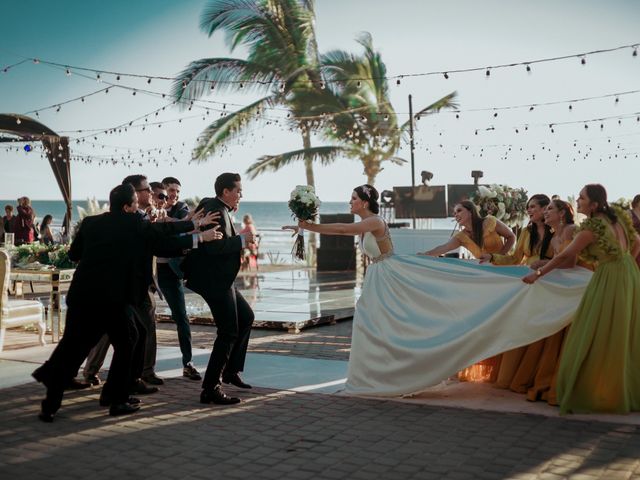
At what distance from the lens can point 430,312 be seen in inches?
283

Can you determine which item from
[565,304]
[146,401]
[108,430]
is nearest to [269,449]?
[108,430]

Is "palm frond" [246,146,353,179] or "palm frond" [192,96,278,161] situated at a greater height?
"palm frond" [192,96,278,161]

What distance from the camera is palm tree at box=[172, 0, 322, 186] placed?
25406 mm

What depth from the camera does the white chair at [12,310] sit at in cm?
886

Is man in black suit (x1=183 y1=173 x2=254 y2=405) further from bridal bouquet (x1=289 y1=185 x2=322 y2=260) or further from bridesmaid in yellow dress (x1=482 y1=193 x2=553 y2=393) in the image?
bridesmaid in yellow dress (x1=482 y1=193 x2=553 y2=393)

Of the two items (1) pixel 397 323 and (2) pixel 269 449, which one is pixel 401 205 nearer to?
(1) pixel 397 323

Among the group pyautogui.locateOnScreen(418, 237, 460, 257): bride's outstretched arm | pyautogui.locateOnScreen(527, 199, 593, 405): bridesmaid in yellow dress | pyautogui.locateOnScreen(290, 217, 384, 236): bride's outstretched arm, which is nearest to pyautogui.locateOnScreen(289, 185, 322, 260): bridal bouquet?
pyautogui.locateOnScreen(290, 217, 384, 236): bride's outstretched arm

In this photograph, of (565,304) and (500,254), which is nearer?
(565,304)

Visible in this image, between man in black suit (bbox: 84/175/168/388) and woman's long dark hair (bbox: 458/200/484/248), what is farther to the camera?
woman's long dark hair (bbox: 458/200/484/248)

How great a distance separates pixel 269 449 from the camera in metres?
5.41

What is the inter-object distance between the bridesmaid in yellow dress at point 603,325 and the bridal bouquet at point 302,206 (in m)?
2.37

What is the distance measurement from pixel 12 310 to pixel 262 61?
18.2m

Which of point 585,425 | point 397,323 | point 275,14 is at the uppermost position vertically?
point 275,14

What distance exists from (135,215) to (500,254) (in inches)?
161
